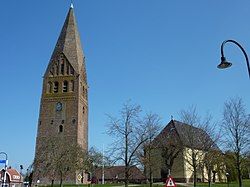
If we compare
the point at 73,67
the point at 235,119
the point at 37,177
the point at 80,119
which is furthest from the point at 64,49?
the point at 235,119

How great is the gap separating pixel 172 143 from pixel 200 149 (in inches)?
505

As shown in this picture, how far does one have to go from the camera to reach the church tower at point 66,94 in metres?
74.4

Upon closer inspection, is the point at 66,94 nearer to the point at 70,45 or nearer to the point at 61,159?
the point at 70,45

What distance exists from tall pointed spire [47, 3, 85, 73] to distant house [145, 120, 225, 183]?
27.0m

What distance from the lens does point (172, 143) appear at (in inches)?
2274

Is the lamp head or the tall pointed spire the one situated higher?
the tall pointed spire

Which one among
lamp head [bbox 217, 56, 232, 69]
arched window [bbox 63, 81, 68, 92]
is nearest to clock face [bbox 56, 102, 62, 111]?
arched window [bbox 63, 81, 68, 92]

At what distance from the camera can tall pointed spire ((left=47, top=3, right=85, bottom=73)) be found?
81375 millimetres

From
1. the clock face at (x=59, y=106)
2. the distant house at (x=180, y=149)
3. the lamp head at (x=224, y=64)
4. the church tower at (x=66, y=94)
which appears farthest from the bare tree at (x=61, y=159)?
the lamp head at (x=224, y=64)

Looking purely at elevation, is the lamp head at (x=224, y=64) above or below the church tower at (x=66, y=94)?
below

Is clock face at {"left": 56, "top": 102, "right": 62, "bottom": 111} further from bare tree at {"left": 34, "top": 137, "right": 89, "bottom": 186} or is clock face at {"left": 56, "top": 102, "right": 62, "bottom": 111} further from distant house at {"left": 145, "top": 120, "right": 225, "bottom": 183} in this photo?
distant house at {"left": 145, "top": 120, "right": 225, "bottom": 183}

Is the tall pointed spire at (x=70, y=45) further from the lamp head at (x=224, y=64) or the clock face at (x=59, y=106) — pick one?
the lamp head at (x=224, y=64)

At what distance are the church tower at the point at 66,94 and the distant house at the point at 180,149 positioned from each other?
65.9ft

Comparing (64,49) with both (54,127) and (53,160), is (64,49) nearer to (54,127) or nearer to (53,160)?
(54,127)
